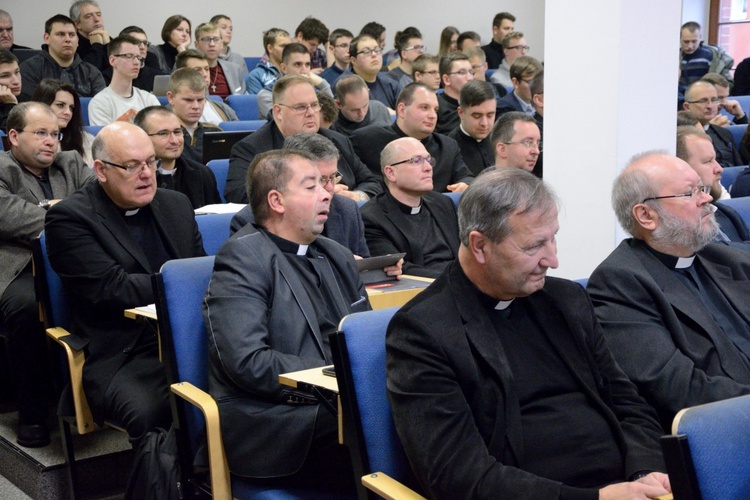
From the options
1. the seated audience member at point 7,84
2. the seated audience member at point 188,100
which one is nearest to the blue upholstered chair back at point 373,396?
the seated audience member at point 188,100

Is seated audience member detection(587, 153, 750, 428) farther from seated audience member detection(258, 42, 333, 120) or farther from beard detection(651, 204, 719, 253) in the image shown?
seated audience member detection(258, 42, 333, 120)

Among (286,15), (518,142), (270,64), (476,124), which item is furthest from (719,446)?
(286,15)

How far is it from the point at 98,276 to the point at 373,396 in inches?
56.4

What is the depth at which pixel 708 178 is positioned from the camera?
357 cm

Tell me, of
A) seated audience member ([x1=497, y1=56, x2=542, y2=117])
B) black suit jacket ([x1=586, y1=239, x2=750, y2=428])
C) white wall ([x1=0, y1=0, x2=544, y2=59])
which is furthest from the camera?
white wall ([x1=0, y1=0, x2=544, y2=59])

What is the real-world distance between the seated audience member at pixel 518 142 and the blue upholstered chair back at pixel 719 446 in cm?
349

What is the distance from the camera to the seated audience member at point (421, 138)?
5277mm

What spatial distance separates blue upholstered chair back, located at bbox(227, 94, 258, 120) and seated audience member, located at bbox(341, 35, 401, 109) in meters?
0.77

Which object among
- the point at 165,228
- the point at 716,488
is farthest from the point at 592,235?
the point at 716,488

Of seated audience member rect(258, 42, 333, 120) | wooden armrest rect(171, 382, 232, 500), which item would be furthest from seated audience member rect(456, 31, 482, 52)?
wooden armrest rect(171, 382, 232, 500)

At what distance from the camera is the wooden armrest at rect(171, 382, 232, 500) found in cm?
223

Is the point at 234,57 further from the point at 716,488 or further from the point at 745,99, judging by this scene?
the point at 716,488

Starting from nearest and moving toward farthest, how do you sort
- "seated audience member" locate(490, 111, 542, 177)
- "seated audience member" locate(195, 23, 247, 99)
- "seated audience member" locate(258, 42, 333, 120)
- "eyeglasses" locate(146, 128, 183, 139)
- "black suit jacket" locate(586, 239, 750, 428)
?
"black suit jacket" locate(586, 239, 750, 428), "eyeglasses" locate(146, 128, 183, 139), "seated audience member" locate(490, 111, 542, 177), "seated audience member" locate(258, 42, 333, 120), "seated audience member" locate(195, 23, 247, 99)

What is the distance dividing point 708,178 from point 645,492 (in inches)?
86.2
